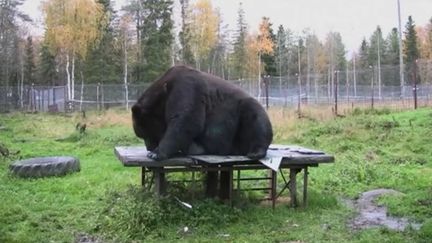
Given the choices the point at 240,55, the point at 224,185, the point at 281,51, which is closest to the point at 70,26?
the point at 240,55

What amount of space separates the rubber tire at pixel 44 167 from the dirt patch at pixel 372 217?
232 inches

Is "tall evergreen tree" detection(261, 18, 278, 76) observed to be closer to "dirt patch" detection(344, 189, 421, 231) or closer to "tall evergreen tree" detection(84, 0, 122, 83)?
"tall evergreen tree" detection(84, 0, 122, 83)

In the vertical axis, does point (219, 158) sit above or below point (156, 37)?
below

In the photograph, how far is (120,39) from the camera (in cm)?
5512

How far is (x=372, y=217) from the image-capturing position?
808cm

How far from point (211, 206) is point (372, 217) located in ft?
7.82

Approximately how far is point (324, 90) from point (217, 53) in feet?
78.8

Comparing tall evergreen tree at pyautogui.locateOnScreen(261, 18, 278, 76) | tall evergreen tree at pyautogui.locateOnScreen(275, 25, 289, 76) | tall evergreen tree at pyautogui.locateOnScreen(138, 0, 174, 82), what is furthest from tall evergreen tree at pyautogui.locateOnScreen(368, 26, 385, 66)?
tall evergreen tree at pyautogui.locateOnScreen(138, 0, 174, 82)

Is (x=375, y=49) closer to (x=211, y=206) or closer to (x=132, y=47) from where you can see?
(x=132, y=47)

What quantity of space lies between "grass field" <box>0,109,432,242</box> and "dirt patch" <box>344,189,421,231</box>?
0.52 ft

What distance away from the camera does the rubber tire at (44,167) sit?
1126cm

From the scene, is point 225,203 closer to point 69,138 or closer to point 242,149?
point 242,149

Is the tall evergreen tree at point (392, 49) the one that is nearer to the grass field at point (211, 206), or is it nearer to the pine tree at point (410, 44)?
the pine tree at point (410, 44)

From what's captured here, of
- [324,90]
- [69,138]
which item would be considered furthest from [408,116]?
[324,90]
